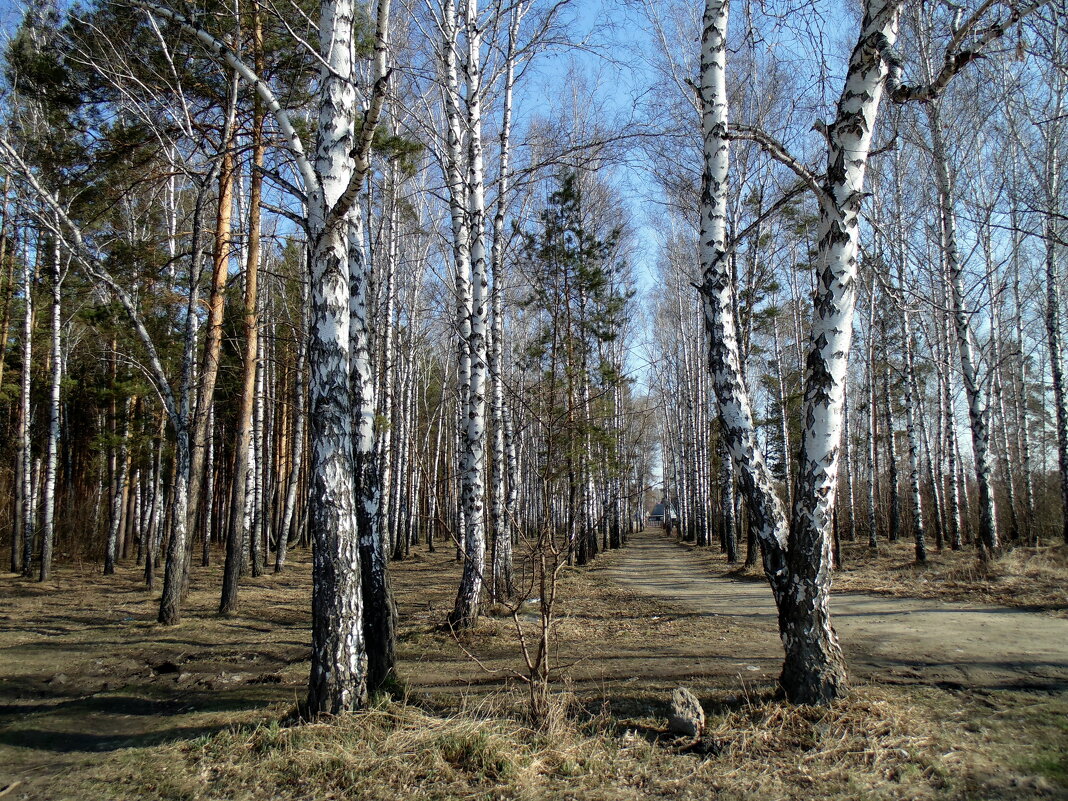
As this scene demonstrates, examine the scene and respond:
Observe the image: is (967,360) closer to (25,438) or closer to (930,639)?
(930,639)

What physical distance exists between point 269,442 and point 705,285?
16.1m

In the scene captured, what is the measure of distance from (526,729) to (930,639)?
431 cm

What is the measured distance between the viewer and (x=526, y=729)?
3.83 metres

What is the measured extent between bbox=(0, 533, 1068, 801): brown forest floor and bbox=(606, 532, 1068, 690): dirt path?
4 cm

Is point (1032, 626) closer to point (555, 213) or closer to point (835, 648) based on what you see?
point (835, 648)

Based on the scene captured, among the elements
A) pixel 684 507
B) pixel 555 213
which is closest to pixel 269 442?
pixel 555 213

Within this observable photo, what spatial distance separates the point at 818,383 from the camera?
405 cm

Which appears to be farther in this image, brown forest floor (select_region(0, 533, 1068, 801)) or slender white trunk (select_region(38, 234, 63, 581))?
slender white trunk (select_region(38, 234, 63, 581))

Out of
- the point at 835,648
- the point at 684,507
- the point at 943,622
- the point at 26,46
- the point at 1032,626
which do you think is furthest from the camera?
the point at 684,507

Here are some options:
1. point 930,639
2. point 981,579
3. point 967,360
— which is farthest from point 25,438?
point 967,360

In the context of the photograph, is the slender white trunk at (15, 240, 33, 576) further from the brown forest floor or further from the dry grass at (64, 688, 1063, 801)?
the dry grass at (64, 688, 1063, 801)

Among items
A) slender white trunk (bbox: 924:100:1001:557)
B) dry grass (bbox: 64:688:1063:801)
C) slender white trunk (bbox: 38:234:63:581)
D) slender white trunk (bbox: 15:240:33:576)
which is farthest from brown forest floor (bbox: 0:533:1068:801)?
slender white trunk (bbox: 15:240:33:576)

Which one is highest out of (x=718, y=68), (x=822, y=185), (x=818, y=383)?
(x=718, y=68)

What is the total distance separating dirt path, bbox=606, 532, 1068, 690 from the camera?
4.56 metres
